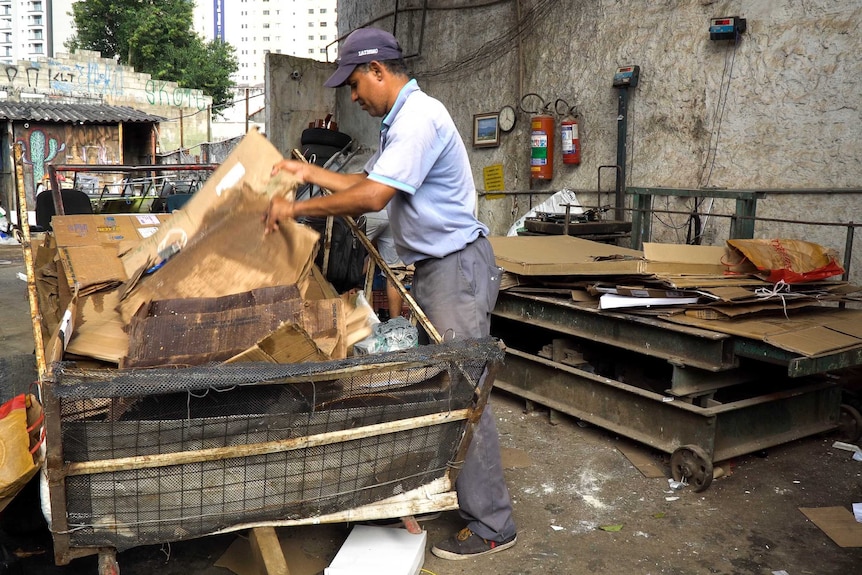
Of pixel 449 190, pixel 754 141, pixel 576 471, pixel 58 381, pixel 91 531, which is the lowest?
pixel 576 471

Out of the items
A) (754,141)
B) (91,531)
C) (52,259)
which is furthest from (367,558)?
(754,141)

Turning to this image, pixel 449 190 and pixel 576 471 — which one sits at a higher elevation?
pixel 449 190

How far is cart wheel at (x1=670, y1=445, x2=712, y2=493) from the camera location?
11.5 ft

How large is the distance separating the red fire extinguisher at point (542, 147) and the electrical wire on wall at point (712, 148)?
1700 millimetres

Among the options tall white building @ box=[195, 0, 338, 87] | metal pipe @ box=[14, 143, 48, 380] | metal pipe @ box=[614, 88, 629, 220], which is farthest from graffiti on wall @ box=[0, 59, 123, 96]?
tall white building @ box=[195, 0, 338, 87]

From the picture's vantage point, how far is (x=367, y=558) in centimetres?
270

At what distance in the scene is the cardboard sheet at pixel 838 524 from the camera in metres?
3.12

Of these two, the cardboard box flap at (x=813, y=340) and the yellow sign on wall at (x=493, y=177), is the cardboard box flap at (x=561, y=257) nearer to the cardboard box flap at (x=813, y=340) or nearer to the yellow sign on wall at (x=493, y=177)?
the cardboard box flap at (x=813, y=340)

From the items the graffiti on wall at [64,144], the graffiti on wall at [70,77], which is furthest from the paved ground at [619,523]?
the graffiti on wall at [70,77]

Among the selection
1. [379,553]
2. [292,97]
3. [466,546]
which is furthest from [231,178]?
[292,97]

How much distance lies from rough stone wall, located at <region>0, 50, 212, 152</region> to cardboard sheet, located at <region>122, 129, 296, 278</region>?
26614mm

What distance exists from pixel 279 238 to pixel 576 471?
2.03 m

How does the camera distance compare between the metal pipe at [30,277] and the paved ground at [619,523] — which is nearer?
the metal pipe at [30,277]

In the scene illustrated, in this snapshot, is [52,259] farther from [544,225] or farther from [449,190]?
[544,225]
